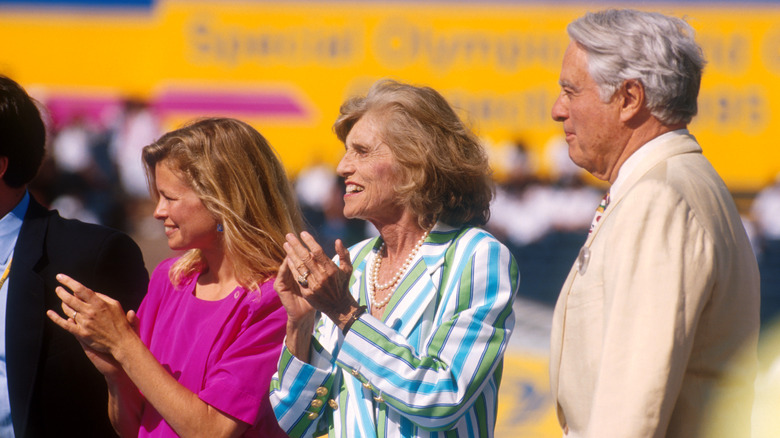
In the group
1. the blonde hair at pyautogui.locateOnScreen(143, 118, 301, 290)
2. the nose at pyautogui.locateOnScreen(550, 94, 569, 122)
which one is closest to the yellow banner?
the blonde hair at pyautogui.locateOnScreen(143, 118, 301, 290)

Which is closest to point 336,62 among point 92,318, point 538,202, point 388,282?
point 538,202

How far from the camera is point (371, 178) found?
2.38 meters

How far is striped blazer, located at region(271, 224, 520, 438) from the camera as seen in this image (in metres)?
2.08

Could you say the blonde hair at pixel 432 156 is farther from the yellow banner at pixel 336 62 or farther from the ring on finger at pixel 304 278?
the yellow banner at pixel 336 62

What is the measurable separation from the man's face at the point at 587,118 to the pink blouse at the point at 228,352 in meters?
0.97

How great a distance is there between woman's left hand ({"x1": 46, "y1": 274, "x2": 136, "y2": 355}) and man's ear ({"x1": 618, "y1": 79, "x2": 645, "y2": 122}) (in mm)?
1368

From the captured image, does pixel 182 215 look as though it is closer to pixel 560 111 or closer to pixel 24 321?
pixel 24 321

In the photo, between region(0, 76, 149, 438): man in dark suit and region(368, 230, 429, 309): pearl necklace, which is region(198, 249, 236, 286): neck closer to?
region(0, 76, 149, 438): man in dark suit

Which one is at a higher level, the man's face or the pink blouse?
the man's face

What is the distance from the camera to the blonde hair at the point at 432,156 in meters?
2.37

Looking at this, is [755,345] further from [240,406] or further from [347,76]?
[347,76]

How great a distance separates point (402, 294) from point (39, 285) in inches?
40.5

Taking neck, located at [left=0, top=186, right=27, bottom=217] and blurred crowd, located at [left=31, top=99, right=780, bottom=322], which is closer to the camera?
neck, located at [left=0, top=186, right=27, bottom=217]

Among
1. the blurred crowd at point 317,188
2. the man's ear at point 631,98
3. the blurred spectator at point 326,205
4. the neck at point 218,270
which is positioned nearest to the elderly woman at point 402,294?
the neck at point 218,270
